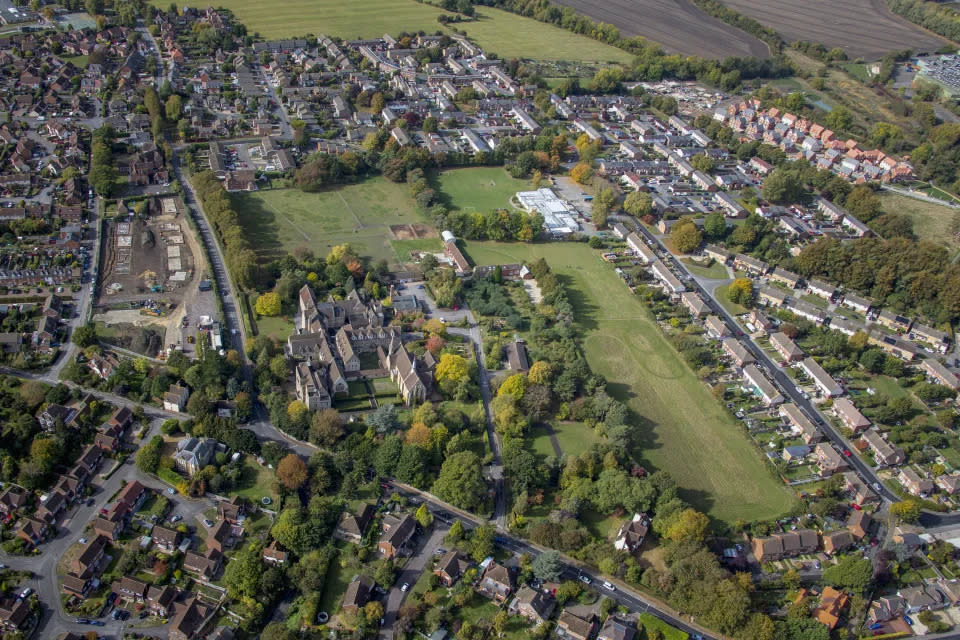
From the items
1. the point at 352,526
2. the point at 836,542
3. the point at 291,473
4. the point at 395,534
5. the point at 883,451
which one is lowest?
the point at 352,526

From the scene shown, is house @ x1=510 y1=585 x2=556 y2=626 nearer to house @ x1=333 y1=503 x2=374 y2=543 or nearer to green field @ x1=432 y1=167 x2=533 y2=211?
house @ x1=333 y1=503 x2=374 y2=543

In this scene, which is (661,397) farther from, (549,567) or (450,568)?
(450,568)

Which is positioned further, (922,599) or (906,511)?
(906,511)

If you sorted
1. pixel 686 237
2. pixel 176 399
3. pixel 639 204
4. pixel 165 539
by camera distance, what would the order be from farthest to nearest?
1. pixel 639 204
2. pixel 686 237
3. pixel 176 399
4. pixel 165 539

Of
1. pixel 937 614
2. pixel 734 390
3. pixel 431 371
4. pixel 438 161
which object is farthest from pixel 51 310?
pixel 937 614

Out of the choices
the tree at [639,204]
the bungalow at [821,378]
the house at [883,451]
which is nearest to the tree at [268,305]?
the tree at [639,204]

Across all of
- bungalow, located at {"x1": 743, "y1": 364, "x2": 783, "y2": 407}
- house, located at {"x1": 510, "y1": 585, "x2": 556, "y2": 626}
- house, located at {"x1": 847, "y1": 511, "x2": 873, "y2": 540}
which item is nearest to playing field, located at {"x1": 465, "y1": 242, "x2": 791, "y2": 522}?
bungalow, located at {"x1": 743, "y1": 364, "x2": 783, "y2": 407}

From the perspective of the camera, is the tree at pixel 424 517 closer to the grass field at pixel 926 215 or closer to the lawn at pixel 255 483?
the lawn at pixel 255 483

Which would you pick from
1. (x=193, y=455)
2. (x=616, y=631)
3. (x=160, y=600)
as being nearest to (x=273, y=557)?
(x=160, y=600)
